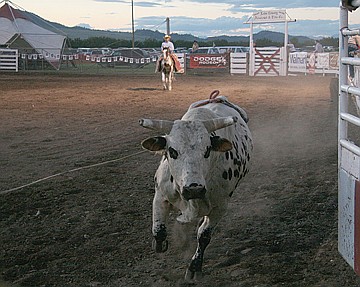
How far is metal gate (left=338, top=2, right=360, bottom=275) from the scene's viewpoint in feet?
12.2

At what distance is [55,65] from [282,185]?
113 feet

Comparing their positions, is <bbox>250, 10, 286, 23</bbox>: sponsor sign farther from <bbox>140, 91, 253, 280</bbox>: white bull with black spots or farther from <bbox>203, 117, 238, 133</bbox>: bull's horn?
<bbox>203, 117, 238, 133</bbox>: bull's horn

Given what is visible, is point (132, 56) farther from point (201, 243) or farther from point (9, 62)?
point (201, 243)

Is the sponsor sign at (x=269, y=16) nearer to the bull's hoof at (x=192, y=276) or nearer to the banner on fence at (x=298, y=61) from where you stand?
the banner on fence at (x=298, y=61)

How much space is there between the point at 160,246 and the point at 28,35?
42.1m

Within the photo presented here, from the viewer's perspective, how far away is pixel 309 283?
440 cm

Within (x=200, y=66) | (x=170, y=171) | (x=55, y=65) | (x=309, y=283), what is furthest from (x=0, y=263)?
(x=55, y=65)

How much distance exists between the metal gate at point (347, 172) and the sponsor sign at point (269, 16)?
2913 centimetres

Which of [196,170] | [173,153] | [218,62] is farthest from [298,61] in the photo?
[196,170]

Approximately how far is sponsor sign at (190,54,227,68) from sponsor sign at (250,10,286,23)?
2.83 metres

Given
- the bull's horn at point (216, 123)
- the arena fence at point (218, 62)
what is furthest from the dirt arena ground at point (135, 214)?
the arena fence at point (218, 62)

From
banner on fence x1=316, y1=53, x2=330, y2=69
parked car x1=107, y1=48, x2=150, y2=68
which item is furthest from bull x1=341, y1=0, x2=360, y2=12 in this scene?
parked car x1=107, y1=48, x2=150, y2=68

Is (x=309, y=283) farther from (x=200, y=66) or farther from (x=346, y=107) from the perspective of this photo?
(x=200, y=66)

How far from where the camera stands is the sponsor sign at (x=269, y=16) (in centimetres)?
3244
